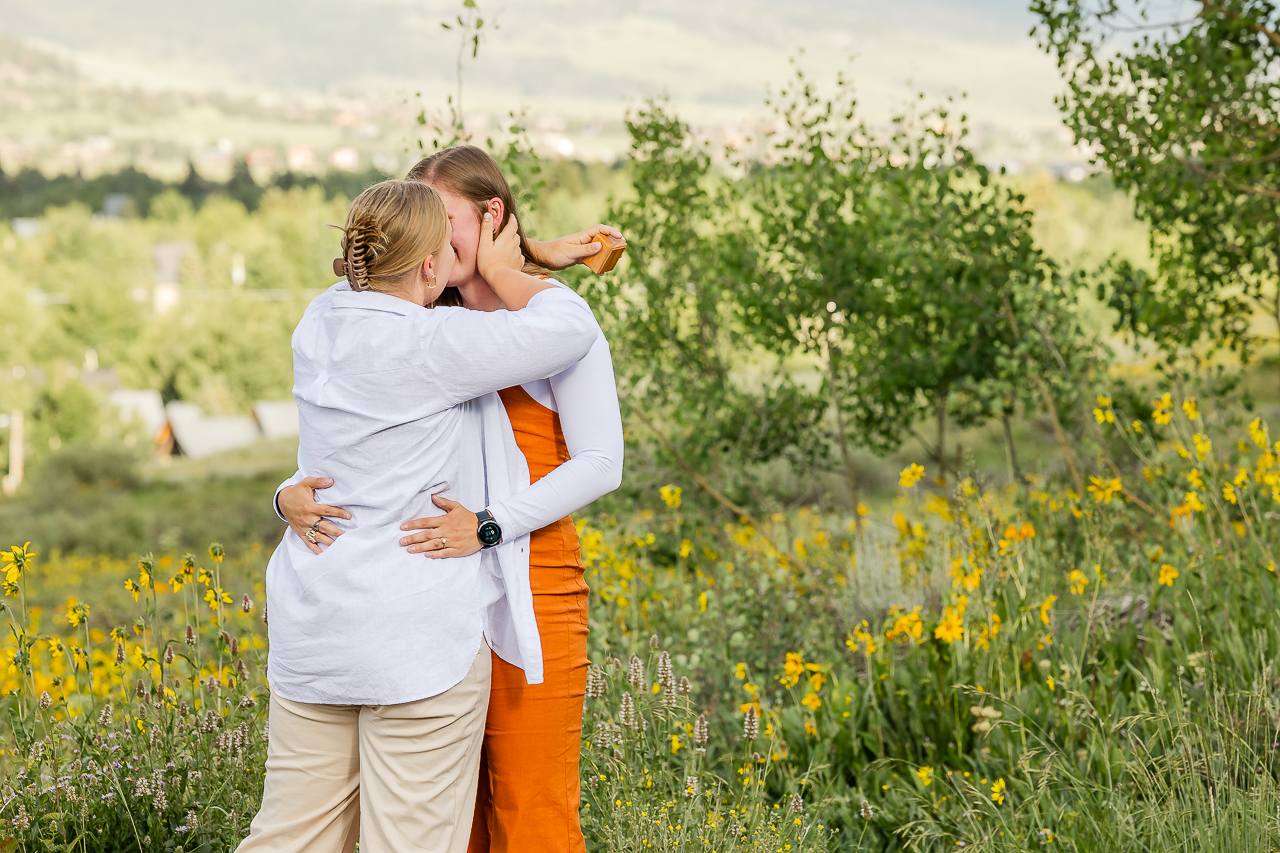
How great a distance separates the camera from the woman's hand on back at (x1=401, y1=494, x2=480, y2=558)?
5.82ft

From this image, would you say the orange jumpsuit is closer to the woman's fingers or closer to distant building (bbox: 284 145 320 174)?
the woman's fingers

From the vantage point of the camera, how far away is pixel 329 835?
187 centimetres

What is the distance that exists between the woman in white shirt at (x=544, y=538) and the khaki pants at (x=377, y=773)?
9 cm

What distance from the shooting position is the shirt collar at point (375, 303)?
1789 mm

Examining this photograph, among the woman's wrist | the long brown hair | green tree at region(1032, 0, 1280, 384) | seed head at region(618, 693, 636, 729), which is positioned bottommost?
seed head at region(618, 693, 636, 729)

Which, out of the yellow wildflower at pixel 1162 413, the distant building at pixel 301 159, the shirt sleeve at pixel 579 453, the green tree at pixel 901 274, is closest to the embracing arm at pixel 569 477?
the shirt sleeve at pixel 579 453

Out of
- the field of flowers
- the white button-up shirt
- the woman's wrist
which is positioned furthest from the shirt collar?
the field of flowers

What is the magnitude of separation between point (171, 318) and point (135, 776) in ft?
237

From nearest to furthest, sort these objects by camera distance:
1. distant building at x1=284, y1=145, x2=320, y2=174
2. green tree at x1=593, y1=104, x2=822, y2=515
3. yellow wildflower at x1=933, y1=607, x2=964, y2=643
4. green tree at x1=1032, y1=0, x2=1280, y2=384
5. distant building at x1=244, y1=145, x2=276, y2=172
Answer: yellow wildflower at x1=933, y1=607, x2=964, y2=643, green tree at x1=1032, y1=0, x2=1280, y2=384, green tree at x1=593, y1=104, x2=822, y2=515, distant building at x1=244, y1=145, x2=276, y2=172, distant building at x1=284, y1=145, x2=320, y2=174

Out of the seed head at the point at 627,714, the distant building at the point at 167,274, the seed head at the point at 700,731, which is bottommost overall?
the seed head at the point at 700,731

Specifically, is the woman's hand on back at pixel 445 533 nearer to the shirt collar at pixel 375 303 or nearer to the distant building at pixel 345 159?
the shirt collar at pixel 375 303

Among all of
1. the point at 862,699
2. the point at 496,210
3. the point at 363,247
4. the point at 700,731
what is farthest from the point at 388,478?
the point at 862,699

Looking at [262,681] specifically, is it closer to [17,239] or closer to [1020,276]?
[1020,276]

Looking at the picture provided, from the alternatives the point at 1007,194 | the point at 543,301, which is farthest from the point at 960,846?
the point at 1007,194
